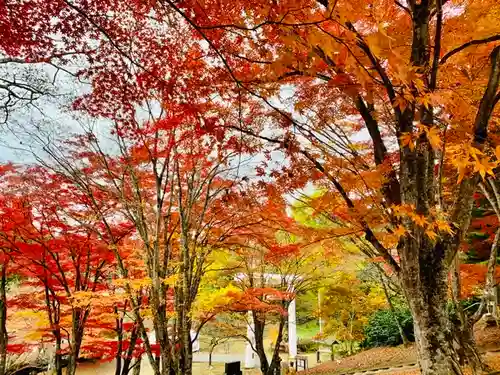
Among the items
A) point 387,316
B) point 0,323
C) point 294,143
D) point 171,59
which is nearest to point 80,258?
point 0,323

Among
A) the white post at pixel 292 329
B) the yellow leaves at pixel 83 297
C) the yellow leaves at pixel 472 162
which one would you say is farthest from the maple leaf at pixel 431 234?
the white post at pixel 292 329

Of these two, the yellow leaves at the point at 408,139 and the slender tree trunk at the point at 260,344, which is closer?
the yellow leaves at the point at 408,139

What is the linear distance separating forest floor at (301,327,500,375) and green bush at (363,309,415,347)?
1.39 feet

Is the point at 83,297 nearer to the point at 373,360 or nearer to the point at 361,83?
the point at 361,83

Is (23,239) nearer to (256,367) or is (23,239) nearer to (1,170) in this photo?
(1,170)

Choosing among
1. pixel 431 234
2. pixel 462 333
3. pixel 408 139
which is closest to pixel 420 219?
pixel 431 234

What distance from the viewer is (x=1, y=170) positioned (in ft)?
28.0

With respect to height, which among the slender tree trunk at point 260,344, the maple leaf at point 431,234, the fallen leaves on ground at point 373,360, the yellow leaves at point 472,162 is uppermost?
the yellow leaves at point 472,162

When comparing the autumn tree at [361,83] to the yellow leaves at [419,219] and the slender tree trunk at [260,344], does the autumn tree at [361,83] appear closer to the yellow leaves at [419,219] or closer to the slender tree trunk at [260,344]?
the yellow leaves at [419,219]

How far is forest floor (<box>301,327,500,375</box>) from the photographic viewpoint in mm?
10670

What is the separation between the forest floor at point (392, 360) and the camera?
35.0 ft

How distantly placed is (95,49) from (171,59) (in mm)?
1054

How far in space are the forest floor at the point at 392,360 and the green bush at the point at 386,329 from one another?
1.39 feet

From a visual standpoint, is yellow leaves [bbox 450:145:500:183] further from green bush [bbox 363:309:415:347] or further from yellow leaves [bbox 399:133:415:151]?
green bush [bbox 363:309:415:347]
